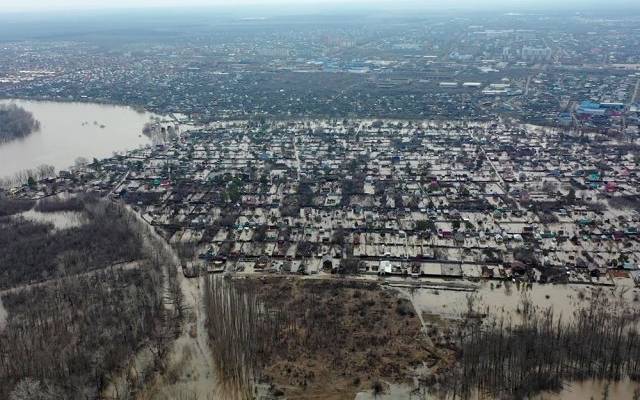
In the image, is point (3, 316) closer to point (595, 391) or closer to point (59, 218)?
point (59, 218)

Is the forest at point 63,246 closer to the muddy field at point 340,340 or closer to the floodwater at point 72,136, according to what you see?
the muddy field at point 340,340

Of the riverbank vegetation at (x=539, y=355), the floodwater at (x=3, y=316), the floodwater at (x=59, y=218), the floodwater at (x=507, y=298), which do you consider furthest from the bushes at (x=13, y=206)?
the riverbank vegetation at (x=539, y=355)

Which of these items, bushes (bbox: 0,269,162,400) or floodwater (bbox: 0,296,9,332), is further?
floodwater (bbox: 0,296,9,332)

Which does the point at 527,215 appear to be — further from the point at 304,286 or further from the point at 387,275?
the point at 304,286

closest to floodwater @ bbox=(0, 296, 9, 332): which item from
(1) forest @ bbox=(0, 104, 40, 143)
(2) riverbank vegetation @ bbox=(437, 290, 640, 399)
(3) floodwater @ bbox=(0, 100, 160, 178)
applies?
(2) riverbank vegetation @ bbox=(437, 290, 640, 399)

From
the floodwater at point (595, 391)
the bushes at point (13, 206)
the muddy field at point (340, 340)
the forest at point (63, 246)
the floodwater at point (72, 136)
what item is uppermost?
the floodwater at point (72, 136)

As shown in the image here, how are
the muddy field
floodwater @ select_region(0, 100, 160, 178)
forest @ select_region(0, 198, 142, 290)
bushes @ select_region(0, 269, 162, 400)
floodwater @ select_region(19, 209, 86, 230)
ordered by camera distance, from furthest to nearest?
floodwater @ select_region(0, 100, 160, 178) → floodwater @ select_region(19, 209, 86, 230) → forest @ select_region(0, 198, 142, 290) → the muddy field → bushes @ select_region(0, 269, 162, 400)

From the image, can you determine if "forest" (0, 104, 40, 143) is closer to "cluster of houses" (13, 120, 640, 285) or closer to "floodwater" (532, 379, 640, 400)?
"cluster of houses" (13, 120, 640, 285)
